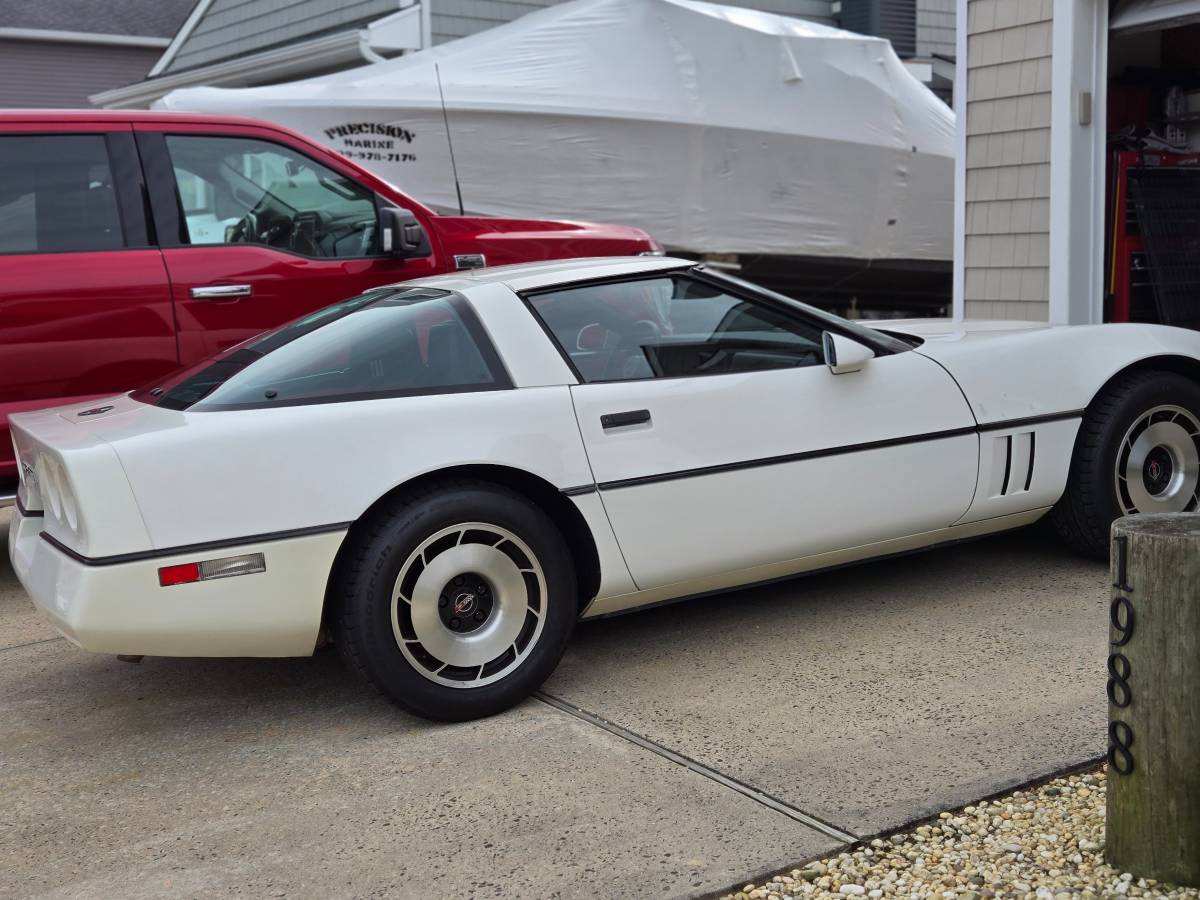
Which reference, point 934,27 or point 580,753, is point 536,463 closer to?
point 580,753

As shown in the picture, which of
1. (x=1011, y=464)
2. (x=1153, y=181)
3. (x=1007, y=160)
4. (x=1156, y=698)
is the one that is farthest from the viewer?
(x=1153, y=181)

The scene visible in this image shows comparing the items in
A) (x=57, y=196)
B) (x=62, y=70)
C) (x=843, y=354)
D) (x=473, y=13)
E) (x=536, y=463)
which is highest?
(x=62, y=70)

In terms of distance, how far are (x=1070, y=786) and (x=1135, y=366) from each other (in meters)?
2.20

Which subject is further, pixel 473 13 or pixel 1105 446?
pixel 473 13

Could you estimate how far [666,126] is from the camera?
10453 millimetres

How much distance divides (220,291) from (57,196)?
2.45 ft

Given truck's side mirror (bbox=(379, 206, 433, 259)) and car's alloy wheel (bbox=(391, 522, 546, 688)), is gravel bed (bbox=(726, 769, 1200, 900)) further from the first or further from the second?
truck's side mirror (bbox=(379, 206, 433, 259))

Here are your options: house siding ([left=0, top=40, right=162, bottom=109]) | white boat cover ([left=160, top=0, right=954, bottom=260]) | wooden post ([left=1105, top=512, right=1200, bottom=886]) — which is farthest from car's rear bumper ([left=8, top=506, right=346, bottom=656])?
house siding ([left=0, top=40, right=162, bottom=109])

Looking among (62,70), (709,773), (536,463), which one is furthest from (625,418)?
(62,70)

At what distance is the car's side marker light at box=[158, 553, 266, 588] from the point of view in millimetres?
3359

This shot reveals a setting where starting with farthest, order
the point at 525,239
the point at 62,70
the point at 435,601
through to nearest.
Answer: the point at 62,70 < the point at 525,239 < the point at 435,601

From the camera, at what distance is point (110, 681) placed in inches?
167

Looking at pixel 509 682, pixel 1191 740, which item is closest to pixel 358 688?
pixel 509 682

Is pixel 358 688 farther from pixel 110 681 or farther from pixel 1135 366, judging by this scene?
pixel 1135 366
